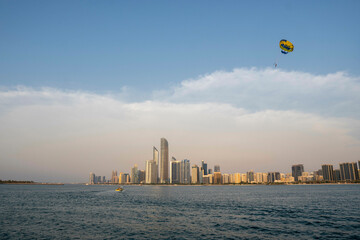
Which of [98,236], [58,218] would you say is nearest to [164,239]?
[98,236]

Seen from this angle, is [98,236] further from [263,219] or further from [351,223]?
[351,223]

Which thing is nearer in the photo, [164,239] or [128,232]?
[164,239]

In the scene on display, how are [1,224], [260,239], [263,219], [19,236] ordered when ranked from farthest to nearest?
1. [263,219]
2. [1,224]
3. [19,236]
4. [260,239]

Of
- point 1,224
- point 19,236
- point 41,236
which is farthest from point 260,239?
point 1,224

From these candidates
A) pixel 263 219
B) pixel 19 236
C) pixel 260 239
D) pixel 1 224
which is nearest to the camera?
pixel 260 239

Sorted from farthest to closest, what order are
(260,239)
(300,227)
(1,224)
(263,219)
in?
(263,219)
(1,224)
(300,227)
(260,239)

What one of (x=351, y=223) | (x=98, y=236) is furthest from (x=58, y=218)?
Answer: (x=351, y=223)

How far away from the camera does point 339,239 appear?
3831 centimetres

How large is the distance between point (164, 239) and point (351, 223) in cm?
3996

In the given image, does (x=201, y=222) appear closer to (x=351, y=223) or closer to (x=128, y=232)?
(x=128, y=232)

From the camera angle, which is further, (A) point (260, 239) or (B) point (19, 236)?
(B) point (19, 236)

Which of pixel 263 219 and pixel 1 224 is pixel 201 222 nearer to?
pixel 263 219

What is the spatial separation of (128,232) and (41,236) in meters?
14.0

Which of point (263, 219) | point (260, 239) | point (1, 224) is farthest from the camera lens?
point (263, 219)
